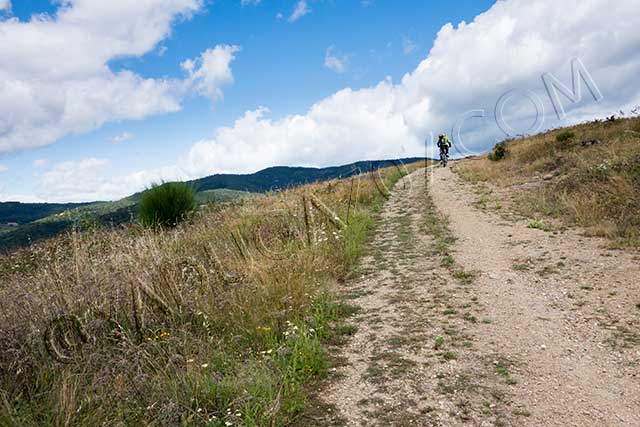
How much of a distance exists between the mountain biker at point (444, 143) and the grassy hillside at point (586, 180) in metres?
6.69

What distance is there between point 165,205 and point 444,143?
19039 mm

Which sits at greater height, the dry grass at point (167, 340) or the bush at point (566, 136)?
the bush at point (566, 136)

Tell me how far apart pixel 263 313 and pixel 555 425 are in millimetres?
2967

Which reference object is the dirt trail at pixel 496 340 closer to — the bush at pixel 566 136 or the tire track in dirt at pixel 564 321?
the tire track in dirt at pixel 564 321

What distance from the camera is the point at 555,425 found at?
2725 millimetres

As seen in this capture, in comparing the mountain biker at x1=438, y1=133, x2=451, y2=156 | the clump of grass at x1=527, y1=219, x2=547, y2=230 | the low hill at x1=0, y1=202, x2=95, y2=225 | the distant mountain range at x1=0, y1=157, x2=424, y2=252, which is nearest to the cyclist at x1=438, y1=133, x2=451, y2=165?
the mountain biker at x1=438, y1=133, x2=451, y2=156

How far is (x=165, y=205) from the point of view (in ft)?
40.9

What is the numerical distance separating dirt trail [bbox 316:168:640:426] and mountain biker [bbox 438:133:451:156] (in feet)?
62.7

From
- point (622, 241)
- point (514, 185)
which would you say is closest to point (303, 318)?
point (622, 241)

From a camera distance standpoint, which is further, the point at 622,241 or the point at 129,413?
the point at 622,241

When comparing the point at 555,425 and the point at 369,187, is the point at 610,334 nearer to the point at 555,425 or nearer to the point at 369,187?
the point at 555,425

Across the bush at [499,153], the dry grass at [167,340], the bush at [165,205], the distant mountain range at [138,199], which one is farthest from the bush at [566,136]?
the bush at [165,205]

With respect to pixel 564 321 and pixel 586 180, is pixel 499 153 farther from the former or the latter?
pixel 564 321

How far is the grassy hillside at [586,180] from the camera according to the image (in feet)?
24.7
